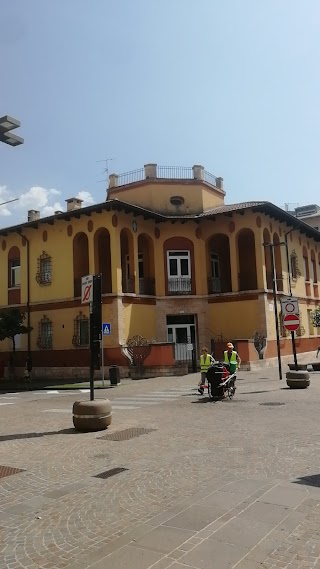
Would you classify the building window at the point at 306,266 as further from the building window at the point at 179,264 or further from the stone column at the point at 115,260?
the stone column at the point at 115,260

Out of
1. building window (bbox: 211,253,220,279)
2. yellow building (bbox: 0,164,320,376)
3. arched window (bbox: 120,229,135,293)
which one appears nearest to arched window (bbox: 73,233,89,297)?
yellow building (bbox: 0,164,320,376)

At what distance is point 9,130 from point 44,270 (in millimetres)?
23959

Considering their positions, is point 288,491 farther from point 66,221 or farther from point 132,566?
point 66,221

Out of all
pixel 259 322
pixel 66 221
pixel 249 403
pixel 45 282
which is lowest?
pixel 249 403

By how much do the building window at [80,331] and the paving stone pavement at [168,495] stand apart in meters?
17.2

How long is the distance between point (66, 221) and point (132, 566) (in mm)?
27972

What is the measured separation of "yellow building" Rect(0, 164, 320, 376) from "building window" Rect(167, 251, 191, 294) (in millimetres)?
66

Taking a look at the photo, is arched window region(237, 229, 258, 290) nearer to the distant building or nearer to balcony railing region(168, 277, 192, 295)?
balcony railing region(168, 277, 192, 295)

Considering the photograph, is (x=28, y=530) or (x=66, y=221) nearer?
(x=28, y=530)

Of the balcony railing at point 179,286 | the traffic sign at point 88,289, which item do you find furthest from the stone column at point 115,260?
the traffic sign at point 88,289

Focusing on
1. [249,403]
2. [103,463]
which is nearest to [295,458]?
[103,463]

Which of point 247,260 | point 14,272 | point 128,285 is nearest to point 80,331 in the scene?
point 128,285

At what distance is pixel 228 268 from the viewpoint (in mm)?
33938

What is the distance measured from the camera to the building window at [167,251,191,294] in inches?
1249
